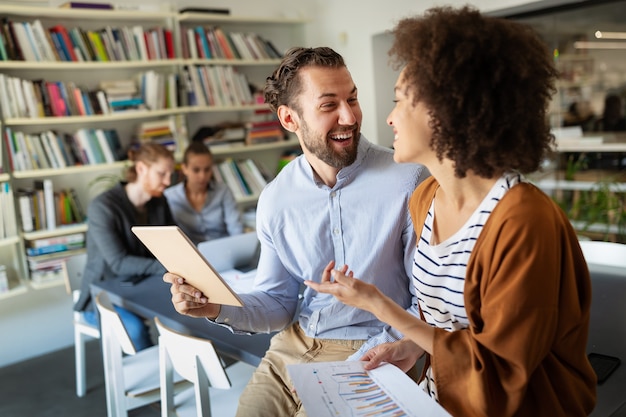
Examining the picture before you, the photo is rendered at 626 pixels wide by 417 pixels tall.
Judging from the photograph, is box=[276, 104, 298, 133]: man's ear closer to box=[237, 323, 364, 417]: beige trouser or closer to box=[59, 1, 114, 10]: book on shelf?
box=[237, 323, 364, 417]: beige trouser

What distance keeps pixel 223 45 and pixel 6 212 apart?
2.09 m

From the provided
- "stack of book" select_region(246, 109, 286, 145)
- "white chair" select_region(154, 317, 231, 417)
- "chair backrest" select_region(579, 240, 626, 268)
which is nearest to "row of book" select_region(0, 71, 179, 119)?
"stack of book" select_region(246, 109, 286, 145)

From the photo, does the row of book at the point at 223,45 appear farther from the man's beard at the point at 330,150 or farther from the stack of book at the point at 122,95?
the man's beard at the point at 330,150

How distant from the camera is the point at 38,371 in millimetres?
4086

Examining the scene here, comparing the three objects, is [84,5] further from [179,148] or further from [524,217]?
[524,217]

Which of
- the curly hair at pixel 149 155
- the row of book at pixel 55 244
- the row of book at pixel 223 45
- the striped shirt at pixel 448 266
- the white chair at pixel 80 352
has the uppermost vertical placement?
the row of book at pixel 223 45

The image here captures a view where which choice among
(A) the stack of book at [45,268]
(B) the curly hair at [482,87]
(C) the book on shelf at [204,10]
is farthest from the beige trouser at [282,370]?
(C) the book on shelf at [204,10]

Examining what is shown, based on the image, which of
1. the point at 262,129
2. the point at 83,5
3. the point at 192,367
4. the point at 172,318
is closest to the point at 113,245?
the point at 172,318

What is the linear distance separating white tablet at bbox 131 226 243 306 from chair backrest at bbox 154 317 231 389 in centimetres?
30

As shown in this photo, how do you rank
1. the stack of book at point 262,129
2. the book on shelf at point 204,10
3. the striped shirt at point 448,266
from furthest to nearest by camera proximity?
the stack of book at point 262,129 < the book on shelf at point 204,10 < the striped shirt at point 448,266

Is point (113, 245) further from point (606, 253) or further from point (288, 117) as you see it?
point (606, 253)

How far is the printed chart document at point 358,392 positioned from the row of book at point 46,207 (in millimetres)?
3312

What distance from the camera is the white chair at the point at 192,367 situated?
1896 millimetres

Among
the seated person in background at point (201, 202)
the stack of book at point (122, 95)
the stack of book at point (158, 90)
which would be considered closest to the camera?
the seated person in background at point (201, 202)
